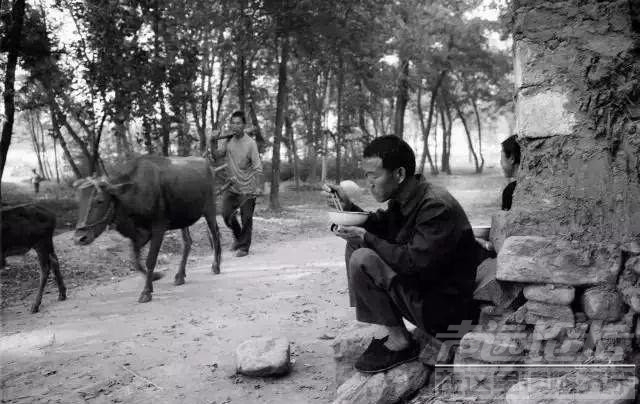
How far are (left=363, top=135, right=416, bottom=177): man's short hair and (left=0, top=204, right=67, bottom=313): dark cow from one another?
4765 mm

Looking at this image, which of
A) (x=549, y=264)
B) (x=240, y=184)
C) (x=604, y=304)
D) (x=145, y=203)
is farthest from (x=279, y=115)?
(x=604, y=304)

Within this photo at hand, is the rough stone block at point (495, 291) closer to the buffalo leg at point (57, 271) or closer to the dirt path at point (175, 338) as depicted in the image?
the dirt path at point (175, 338)

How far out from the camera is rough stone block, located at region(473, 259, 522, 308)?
312 cm

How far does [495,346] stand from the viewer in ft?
9.90

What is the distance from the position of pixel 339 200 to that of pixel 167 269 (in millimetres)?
5308

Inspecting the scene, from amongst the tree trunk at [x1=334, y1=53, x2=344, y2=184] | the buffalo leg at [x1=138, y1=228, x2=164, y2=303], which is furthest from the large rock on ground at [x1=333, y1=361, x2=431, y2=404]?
the tree trunk at [x1=334, y1=53, x2=344, y2=184]

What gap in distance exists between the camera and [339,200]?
150 inches

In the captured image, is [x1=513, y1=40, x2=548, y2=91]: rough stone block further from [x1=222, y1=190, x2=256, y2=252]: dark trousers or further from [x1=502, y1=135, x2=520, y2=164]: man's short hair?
[x1=222, y1=190, x2=256, y2=252]: dark trousers

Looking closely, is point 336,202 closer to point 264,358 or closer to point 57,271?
point 264,358

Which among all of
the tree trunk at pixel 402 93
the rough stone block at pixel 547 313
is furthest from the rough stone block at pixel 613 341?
the tree trunk at pixel 402 93

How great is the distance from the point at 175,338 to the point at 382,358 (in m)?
2.45

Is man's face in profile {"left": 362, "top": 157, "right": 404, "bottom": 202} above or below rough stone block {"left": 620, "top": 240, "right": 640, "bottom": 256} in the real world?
above

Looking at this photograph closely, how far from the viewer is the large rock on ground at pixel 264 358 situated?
3986mm

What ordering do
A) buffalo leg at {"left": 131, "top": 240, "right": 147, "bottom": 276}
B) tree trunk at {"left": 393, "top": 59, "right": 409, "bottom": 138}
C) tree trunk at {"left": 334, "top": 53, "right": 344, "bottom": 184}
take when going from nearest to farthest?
buffalo leg at {"left": 131, "top": 240, "right": 147, "bottom": 276}
tree trunk at {"left": 334, "top": 53, "right": 344, "bottom": 184}
tree trunk at {"left": 393, "top": 59, "right": 409, "bottom": 138}
